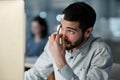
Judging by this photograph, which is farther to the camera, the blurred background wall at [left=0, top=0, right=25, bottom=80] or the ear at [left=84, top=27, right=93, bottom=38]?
the ear at [left=84, top=27, right=93, bottom=38]

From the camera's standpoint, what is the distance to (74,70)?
1060 mm

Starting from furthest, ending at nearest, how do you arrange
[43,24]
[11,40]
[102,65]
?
1. [43,24]
2. [102,65]
3. [11,40]

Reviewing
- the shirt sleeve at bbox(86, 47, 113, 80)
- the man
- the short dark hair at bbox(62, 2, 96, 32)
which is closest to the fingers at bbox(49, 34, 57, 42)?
the man

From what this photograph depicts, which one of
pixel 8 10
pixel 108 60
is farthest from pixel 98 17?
pixel 8 10

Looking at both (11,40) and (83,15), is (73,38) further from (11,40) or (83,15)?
(11,40)

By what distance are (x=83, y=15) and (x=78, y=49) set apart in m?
0.17

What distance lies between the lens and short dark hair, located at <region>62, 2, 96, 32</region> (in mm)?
1030

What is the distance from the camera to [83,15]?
103cm

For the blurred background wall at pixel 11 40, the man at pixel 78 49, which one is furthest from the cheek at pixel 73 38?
the blurred background wall at pixel 11 40

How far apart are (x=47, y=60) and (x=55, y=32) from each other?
15 cm

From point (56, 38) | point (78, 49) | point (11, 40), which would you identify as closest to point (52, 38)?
point (56, 38)

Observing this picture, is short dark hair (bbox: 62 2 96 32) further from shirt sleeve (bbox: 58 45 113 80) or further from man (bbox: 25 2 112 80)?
shirt sleeve (bbox: 58 45 113 80)

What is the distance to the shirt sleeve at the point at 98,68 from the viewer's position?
1006 millimetres

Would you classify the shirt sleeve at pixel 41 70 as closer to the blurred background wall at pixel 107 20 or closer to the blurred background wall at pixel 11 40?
the blurred background wall at pixel 107 20
